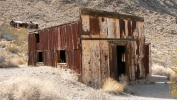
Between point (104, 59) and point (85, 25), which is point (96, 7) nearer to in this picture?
point (104, 59)

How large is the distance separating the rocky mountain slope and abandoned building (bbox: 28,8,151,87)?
71.5ft

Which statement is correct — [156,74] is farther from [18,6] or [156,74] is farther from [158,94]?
[18,6]

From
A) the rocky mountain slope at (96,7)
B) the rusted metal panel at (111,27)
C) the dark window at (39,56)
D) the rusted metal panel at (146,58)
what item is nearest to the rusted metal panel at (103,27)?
the rusted metal panel at (111,27)

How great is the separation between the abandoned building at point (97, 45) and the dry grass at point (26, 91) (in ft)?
13.7

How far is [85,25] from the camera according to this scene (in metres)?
13.2

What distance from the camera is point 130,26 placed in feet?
51.2

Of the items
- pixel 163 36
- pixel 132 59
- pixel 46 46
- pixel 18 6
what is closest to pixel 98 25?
pixel 132 59

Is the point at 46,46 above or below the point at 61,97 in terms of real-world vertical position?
above

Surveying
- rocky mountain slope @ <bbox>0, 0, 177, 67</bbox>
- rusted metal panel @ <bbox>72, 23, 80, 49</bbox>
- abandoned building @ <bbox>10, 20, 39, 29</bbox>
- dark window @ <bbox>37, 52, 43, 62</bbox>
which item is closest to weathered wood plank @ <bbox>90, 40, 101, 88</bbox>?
rusted metal panel @ <bbox>72, 23, 80, 49</bbox>

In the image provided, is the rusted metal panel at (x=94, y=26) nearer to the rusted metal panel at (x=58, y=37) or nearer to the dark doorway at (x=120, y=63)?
the rusted metal panel at (x=58, y=37)

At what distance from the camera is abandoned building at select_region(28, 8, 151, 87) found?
1309 centimetres

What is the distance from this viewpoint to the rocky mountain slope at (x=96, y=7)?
135 feet

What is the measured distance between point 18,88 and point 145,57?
10.2 m

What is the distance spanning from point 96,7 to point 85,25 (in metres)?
33.9
